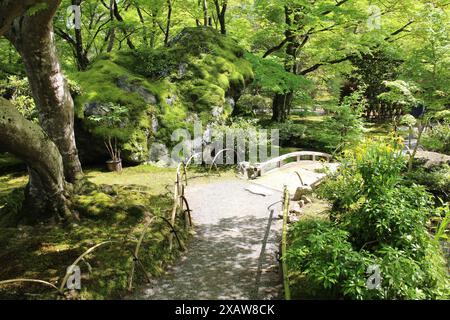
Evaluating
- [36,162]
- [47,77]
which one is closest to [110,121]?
[47,77]

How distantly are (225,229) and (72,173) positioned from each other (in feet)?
14.1

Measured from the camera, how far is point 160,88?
50.6 feet

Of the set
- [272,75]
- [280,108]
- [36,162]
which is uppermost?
[272,75]

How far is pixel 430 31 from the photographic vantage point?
45.8ft

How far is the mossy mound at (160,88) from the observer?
538 inches

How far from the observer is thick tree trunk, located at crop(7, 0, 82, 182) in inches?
272

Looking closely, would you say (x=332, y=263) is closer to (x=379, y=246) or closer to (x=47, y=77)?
(x=379, y=246)

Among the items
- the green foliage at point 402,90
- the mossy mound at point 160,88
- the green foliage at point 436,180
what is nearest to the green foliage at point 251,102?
the mossy mound at point 160,88

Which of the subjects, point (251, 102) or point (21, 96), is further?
point (251, 102)

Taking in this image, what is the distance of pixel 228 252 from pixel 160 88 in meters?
9.37

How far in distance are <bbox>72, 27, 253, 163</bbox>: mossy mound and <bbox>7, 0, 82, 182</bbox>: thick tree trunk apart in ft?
14.7

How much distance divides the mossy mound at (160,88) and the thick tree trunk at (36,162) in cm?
535

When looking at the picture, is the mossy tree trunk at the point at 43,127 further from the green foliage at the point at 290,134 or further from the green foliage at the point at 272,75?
the green foliage at the point at 290,134
